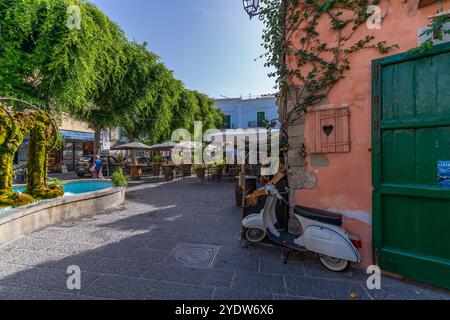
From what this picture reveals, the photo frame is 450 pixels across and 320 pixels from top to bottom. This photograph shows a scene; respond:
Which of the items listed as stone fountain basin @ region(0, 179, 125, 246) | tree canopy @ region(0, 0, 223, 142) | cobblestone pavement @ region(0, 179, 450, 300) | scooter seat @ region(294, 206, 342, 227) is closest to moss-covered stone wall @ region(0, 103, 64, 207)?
stone fountain basin @ region(0, 179, 125, 246)

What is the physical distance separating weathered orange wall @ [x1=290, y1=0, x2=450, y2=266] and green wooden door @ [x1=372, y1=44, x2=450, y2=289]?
0.47ft

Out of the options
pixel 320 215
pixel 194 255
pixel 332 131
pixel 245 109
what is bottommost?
pixel 194 255

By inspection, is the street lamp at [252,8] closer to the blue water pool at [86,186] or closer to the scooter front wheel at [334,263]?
the scooter front wheel at [334,263]

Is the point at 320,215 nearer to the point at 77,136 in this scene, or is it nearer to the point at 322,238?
the point at 322,238

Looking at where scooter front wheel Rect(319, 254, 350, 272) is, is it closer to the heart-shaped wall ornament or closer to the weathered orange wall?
the weathered orange wall

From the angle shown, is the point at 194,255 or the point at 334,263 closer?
the point at 334,263

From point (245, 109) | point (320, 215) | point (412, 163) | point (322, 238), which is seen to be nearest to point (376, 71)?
point (412, 163)

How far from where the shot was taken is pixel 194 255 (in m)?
3.82

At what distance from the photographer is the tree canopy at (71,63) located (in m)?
8.21

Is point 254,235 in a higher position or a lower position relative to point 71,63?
lower

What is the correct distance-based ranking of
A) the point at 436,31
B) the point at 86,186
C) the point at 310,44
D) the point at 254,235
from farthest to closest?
the point at 86,186 → the point at 254,235 → the point at 310,44 → the point at 436,31

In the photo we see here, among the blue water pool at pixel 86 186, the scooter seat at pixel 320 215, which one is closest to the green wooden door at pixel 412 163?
the scooter seat at pixel 320 215

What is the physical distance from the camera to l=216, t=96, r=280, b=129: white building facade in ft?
114

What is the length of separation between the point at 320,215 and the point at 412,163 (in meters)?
1.26
